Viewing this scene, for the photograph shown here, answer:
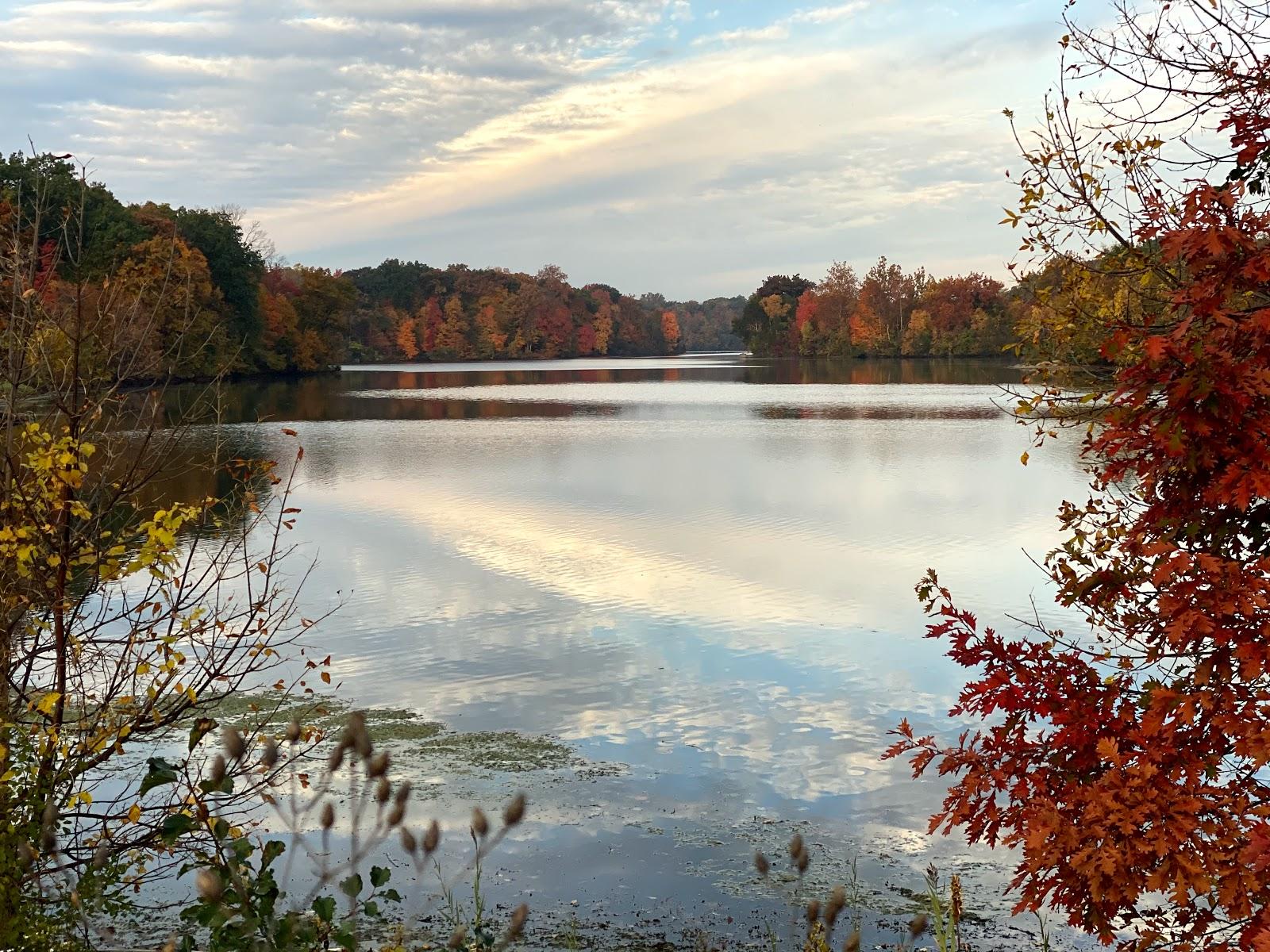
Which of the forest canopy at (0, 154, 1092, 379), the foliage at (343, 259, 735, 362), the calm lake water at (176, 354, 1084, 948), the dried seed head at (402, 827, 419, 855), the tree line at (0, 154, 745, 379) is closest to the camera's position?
the dried seed head at (402, 827, 419, 855)

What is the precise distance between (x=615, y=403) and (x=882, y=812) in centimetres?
4246

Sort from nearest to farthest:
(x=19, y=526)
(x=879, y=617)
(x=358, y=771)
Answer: (x=19, y=526) → (x=358, y=771) → (x=879, y=617)

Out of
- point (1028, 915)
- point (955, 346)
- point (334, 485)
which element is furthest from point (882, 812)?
point (955, 346)

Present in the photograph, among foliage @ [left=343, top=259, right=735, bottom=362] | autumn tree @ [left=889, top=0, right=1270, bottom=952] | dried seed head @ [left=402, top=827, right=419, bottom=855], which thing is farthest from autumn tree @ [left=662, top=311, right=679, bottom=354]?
dried seed head @ [left=402, top=827, right=419, bottom=855]

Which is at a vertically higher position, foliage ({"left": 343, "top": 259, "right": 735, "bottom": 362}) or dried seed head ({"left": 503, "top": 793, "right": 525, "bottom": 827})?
foliage ({"left": 343, "top": 259, "right": 735, "bottom": 362})

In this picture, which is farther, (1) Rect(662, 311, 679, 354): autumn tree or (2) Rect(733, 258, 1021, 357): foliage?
(1) Rect(662, 311, 679, 354): autumn tree

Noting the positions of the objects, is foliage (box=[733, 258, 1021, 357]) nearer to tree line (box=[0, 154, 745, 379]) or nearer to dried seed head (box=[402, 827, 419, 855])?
tree line (box=[0, 154, 745, 379])

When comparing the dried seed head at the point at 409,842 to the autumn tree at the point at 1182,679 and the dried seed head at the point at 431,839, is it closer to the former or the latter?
the dried seed head at the point at 431,839

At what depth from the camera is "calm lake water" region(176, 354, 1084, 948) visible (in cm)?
711

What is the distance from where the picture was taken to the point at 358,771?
8.41 m

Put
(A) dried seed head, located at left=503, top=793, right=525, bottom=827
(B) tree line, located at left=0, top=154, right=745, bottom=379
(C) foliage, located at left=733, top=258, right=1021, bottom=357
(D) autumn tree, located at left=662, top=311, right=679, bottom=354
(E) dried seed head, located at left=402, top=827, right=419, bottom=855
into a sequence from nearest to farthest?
(A) dried seed head, located at left=503, top=793, right=525, bottom=827, (E) dried seed head, located at left=402, top=827, right=419, bottom=855, (B) tree line, located at left=0, top=154, right=745, bottom=379, (C) foliage, located at left=733, top=258, right=1021, bottom=357, (D) autumn tree, located at left=662, top=311, right=679, bottom=354

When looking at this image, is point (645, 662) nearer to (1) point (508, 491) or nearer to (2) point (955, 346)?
(1) point (508, 491)

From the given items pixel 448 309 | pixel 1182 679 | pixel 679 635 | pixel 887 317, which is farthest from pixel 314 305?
pixel 1182 679

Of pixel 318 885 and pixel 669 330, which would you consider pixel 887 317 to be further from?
pixel 318 885
